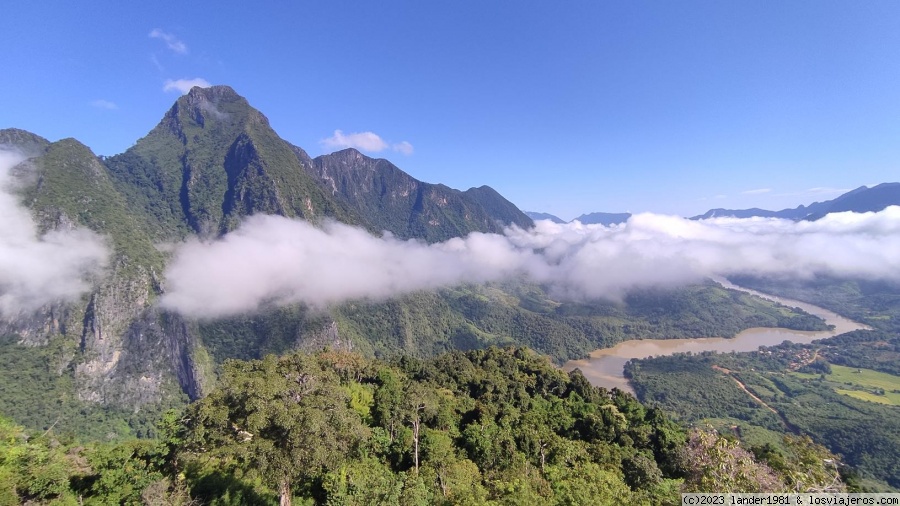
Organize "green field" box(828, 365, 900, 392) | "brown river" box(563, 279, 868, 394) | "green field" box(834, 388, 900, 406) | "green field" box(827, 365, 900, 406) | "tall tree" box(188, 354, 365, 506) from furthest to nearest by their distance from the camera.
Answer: "brown river" box(563, 279, 868, 394) → "green field" box(828, 365, 900, 392) → "green field" box(827, 365, 900, 406) → "green field" box(834, 388, 900, 406) → "tall tree" box(188, 354, 365, 506)

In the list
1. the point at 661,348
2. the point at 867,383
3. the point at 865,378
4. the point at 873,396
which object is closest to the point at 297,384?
the point at 873,396

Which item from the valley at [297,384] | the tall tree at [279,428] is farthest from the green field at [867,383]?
the tall tree at [279,428]

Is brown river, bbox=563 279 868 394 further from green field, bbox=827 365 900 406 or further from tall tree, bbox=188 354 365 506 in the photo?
tall tree, bbox=188 354 365 506

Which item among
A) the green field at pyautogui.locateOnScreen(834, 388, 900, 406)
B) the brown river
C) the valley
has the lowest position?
the brown river

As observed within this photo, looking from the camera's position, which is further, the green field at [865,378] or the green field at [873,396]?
the green field at [865,378]

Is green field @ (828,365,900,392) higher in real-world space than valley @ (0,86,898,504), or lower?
lower

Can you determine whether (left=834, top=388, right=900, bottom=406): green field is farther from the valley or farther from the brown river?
the brown river

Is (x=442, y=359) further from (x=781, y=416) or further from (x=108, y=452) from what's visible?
(x=781, y=416)

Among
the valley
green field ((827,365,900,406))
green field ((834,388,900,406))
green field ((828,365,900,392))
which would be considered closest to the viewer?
the valley

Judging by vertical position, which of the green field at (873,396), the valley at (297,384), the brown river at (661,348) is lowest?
the brown river at (661,348)

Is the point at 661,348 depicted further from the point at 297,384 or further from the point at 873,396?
the point at 297,384

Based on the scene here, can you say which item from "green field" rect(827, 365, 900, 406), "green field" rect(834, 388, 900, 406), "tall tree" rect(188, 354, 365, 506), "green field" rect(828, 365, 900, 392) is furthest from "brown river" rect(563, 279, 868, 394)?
"tall tree" rect(188, 354, 365, 506)

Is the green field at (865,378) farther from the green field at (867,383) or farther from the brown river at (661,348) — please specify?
the brown river at (661,348)

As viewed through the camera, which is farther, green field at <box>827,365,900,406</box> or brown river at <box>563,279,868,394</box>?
brown river at <box>563,279,868,394</box>
